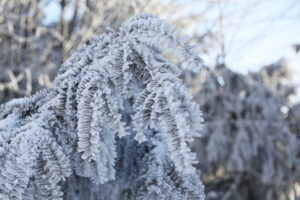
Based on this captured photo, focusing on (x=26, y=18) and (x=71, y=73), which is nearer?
(x=71, y=73)

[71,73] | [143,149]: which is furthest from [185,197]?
[71,73]

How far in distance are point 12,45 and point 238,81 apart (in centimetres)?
321

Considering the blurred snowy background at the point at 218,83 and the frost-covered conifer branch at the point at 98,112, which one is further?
the blurred snowy background at the point at 218,83

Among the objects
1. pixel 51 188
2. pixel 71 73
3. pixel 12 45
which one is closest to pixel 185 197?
pixel 51 188

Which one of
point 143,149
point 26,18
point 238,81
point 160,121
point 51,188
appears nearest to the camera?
point 160,121

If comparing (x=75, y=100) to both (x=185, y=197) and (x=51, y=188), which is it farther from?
(x=185, y=197)

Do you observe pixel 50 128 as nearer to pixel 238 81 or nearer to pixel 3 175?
pixel 3 175

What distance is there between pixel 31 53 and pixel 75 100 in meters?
4.15

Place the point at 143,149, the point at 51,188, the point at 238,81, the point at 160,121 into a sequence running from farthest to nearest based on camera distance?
1. the point at 238,81
2. the point at 143,149
3. the point at 51,188
4. the point at 160,121

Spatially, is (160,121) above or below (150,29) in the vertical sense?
below

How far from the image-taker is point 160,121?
897 millimetres

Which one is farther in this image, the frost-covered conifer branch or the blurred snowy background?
the blurred snowy background

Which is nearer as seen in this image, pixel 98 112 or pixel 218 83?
pixel 98 112

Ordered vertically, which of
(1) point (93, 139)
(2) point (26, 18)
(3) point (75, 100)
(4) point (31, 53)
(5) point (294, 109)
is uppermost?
(2) point (26, 18)
